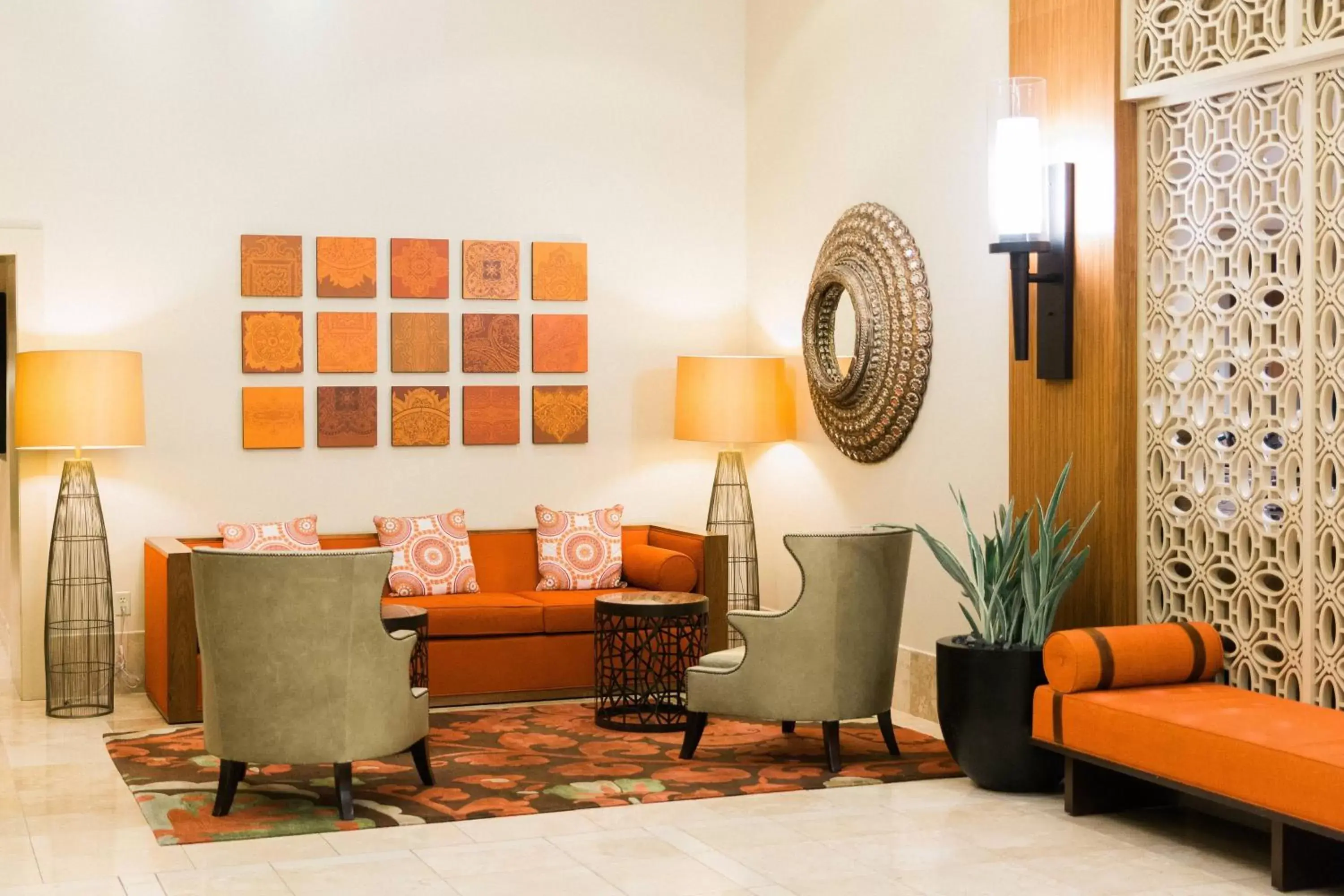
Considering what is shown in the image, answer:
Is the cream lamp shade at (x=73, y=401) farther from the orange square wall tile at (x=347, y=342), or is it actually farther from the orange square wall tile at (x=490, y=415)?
the orange square wall tile at (x=490, y=415)

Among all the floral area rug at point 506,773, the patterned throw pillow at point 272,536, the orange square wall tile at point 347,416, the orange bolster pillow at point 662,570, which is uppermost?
the orange square wall tile at point 347,416

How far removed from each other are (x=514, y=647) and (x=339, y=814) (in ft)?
6.82

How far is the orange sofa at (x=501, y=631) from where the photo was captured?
6.27 m

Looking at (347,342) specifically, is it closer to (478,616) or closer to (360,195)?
(360,195)

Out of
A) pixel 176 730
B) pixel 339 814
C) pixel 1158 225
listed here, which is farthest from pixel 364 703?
pixel 1158 225

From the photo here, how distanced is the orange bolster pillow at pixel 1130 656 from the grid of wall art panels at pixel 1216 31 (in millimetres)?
1802

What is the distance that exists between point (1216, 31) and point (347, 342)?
4220 millimetres

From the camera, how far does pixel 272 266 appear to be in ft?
23.6

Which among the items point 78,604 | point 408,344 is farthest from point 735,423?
point 78,604

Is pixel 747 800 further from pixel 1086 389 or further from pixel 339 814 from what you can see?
pixel 1086 389

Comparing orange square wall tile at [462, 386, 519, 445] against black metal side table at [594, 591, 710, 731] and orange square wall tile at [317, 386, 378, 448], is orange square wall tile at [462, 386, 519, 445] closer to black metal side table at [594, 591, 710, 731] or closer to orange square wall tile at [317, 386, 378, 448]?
orange square wall tile at [317, 386, 378, 448]

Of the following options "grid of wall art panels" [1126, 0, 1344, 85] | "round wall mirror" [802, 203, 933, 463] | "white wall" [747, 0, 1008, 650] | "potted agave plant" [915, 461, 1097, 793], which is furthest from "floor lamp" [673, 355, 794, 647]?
"grid of wall art panels" [1126, 0, 1344, 85]

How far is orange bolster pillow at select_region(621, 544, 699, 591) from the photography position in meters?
6.92

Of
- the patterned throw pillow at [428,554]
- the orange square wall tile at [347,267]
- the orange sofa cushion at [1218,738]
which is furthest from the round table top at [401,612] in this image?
the orange sofa cushion at [1218,738]
